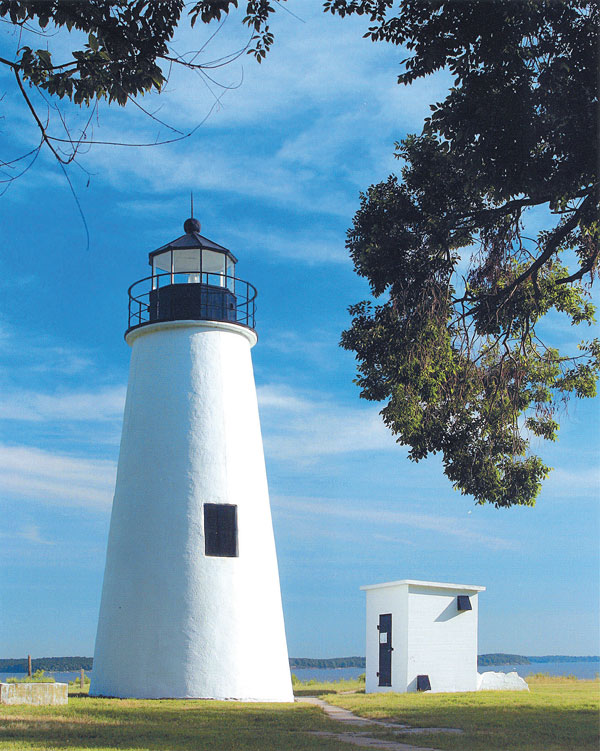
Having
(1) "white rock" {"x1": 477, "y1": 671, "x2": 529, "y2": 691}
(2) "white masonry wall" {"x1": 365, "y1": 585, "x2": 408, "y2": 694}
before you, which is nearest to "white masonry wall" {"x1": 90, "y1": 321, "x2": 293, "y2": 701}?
(2) "white masonry wall" {"x1": 365, "y1": 585, "x2": 408, "y2": 694}

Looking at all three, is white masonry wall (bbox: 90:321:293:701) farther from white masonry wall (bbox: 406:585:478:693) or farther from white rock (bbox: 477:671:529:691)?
white rock (bbox: 477:671:529:691)

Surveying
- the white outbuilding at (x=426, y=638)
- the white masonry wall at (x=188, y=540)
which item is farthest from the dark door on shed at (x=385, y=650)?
the white masonry wall at (x=188, y=540)

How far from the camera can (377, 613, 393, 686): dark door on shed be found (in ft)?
74.5

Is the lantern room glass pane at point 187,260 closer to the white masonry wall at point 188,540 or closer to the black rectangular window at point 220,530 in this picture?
the white masonry wall at point 188,540

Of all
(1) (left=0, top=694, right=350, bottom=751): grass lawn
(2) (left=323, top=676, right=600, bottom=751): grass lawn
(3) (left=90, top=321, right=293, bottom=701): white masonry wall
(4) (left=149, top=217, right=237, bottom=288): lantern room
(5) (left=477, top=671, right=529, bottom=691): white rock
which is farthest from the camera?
(5) (left=477, top=671, right=529, bottom=691): white rock

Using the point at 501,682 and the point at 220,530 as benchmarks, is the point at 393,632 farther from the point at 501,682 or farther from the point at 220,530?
the point at 220,530

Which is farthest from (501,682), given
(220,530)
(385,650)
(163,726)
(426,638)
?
(163,726)

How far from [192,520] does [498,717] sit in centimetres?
744

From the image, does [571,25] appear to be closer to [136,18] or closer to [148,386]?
[136,18]

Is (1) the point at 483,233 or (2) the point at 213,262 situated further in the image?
(2) the point at 213,262

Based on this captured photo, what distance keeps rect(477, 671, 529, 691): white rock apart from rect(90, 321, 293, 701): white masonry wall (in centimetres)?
631

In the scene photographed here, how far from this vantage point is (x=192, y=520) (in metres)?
18.9

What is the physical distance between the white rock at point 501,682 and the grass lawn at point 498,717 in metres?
1.17

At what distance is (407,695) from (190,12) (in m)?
16.6
